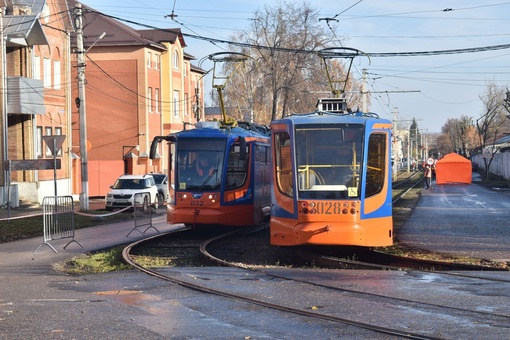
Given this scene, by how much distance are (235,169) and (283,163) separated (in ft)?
16.7

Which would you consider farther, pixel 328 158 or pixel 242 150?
pixel 242 150

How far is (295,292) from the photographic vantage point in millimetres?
11172

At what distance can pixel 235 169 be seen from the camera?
68.1 feet

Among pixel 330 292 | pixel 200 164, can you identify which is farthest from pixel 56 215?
pixel 330 292

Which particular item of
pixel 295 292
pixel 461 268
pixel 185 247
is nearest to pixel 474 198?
pixel 185 247

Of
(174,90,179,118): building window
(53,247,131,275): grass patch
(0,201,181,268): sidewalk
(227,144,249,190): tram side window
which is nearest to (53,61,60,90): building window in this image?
(0,201,181,268): sidewalk

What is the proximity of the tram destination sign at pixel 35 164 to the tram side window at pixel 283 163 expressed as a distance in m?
9.65

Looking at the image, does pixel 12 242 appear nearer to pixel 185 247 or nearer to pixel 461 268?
pixel 185 247

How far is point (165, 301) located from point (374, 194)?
232 inches

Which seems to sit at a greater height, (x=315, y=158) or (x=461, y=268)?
(x=315, y=158)

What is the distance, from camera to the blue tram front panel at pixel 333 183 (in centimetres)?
1477

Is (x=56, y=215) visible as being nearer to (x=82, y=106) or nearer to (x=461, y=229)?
(x=461, y=229)

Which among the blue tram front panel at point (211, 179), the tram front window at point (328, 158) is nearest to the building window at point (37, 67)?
the blue tram front panel at point (211, 179)

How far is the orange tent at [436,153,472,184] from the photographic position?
63094 mm
